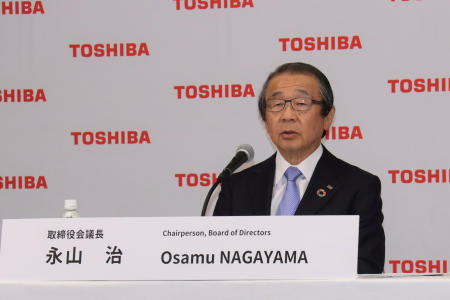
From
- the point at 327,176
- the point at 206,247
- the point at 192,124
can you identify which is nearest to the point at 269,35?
the point at 192,124

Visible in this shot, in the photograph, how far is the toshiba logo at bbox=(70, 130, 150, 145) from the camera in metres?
3.70

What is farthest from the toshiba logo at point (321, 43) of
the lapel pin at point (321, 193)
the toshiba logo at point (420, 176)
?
the lapel pin at point (321, 193)

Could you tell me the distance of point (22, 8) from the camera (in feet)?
12.5

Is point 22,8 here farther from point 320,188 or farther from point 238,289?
point 238,289

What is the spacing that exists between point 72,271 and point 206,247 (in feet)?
0.86

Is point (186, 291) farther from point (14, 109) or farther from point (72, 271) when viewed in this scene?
point (14, 109)

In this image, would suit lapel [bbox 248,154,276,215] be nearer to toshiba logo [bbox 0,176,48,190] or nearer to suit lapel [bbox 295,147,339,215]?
suit lapel [bbox 295,147,339,215]

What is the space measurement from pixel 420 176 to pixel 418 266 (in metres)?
0.41

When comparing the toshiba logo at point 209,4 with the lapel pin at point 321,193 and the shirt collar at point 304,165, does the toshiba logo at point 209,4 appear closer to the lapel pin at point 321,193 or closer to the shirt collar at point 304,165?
the shirt collar at point 304,165

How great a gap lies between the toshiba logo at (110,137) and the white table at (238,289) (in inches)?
89.5

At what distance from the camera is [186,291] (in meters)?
1.39

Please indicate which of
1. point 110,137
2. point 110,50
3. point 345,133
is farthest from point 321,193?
point 110,50

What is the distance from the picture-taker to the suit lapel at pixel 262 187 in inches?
107

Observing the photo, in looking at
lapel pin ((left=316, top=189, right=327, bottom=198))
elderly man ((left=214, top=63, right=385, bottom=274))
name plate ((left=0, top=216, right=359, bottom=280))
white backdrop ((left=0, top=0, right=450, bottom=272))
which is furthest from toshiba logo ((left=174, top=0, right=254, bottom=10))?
name plate ((left=0, top=216, right=359, bottom=280))
